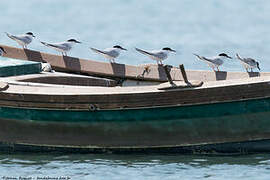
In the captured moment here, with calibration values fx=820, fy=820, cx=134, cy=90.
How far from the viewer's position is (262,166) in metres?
18.7

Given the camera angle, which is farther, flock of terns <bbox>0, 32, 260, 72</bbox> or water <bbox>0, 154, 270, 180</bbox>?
flock of terns <bbox>0, 32, 260, 72</bbox>

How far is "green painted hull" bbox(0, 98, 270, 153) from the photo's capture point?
19734 mm

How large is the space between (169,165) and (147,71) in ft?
27.6

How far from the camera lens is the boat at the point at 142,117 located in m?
19.6

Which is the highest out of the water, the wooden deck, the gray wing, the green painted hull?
the gray wing

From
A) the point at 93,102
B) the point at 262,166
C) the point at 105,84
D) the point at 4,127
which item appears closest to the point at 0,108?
the point at 4,127

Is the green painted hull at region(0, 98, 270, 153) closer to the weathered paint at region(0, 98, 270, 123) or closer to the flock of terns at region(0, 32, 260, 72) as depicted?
the weathered paint at region(0, 98, 270, 123)

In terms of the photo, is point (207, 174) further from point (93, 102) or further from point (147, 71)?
point (147, 71)

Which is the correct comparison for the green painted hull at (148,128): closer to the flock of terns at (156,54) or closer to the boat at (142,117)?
the boat at (142,117)

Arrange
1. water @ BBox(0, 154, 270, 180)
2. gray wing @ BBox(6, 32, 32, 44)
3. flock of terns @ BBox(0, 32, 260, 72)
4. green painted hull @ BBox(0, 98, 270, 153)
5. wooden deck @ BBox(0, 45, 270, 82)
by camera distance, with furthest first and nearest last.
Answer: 1. gray wing @ BBox(6, 32, 32, 44)
2. wooden deck @ BBox(0, 45, 270, 82)
3. flock of terns @ BBox(0, 32, 260, 72)
4. green painted hull @ BBox(0, 98, 270, 153)
5. water @ BBox(0, 154, 270, 180)

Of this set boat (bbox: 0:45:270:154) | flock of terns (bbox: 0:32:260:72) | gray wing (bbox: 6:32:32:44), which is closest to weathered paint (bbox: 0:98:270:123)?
boat (bbox: 0:45:270:154)

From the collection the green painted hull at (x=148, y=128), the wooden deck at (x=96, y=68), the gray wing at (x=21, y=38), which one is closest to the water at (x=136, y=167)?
the green painted hull at (x=148, y=128)

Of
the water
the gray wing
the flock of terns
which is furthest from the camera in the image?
the gray wing

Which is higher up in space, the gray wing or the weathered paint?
the gray wing
